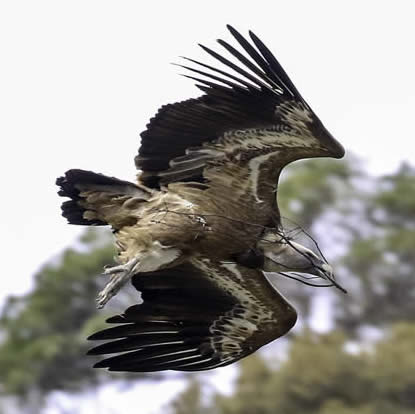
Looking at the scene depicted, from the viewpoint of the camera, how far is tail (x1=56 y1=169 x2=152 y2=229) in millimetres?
10688

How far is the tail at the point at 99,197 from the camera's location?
35.1ft

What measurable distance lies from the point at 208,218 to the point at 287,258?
66 centimetres

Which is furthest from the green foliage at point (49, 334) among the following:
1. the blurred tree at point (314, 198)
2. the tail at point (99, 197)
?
the tail at point (99, 197)

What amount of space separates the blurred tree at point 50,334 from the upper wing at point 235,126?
18.7 m

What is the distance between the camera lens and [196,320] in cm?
1159

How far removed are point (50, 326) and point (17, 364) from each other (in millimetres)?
1043

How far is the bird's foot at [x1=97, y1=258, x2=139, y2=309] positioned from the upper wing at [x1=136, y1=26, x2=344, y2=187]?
72cm

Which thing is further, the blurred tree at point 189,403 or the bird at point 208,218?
the blurred tree at point 189,403

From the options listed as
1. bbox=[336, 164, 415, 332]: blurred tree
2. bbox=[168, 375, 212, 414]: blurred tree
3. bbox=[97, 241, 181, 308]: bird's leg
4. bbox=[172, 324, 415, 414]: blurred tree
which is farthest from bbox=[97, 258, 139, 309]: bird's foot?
bbox=[336, 164, 415, 332]: blurred tree

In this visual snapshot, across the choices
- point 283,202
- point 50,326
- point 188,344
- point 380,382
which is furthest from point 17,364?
point 188,344

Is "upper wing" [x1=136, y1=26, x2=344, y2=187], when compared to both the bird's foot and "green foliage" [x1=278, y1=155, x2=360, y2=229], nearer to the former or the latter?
the bird's foot

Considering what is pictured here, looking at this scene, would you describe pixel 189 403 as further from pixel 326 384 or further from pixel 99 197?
pixel 99 197

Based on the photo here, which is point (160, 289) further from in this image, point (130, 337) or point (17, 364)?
point (17, 364)

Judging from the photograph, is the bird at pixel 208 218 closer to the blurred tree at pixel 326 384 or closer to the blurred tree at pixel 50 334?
the blurred tree at pixel 326 384
